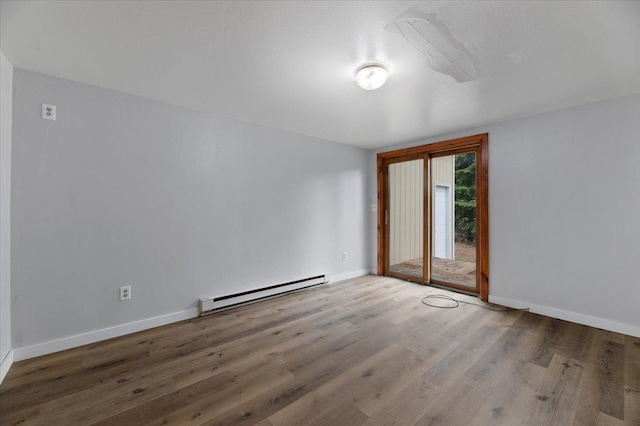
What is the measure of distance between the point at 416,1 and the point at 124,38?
5.85 feet

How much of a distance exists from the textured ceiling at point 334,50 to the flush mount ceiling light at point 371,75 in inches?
2.3

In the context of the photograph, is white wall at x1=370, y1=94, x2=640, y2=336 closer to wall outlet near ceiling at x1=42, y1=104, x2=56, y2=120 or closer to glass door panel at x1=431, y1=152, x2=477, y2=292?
glass door panel at x1=431, y1=152, x2=477, y2=292

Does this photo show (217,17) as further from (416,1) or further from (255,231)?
(255,231)

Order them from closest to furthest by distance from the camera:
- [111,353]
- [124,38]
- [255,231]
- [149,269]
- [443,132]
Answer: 1. [124,38]
2. [111,353]
3. [149,269]
4. [255,231]
5. [443,132]

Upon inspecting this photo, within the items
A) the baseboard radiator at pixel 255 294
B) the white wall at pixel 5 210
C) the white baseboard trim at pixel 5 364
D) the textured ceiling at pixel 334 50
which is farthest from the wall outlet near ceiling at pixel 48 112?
the baseboard radiator at pixel 255 294

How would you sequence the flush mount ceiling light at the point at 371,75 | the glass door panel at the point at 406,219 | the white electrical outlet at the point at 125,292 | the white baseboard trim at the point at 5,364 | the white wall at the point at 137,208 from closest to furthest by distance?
1. the white baseboard trim at the point at 5,364
2. the flush mount ceiling light at the point at 371,75
3. the white wall at the point at 137,208
4. the white electrical outlet at the point at 125,292
5. the glass door panel at the point at 406,219

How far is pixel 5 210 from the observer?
6.17 feet

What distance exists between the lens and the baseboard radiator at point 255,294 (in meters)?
2.88

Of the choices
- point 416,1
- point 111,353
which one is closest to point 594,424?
point 416,1

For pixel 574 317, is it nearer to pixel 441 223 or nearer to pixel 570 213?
pixel 570 213

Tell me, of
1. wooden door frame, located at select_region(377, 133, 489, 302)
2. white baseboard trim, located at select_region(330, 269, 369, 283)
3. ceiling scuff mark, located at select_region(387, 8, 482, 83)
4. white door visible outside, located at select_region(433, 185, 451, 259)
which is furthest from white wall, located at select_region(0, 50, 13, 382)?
white door visible outside, located at select_region(433, 185, 451, 259)

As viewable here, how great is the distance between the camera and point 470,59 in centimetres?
187

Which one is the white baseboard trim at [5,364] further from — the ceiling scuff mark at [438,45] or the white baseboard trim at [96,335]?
the ceiling scuff mark at [438,45]

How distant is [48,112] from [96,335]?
194 centimetres
